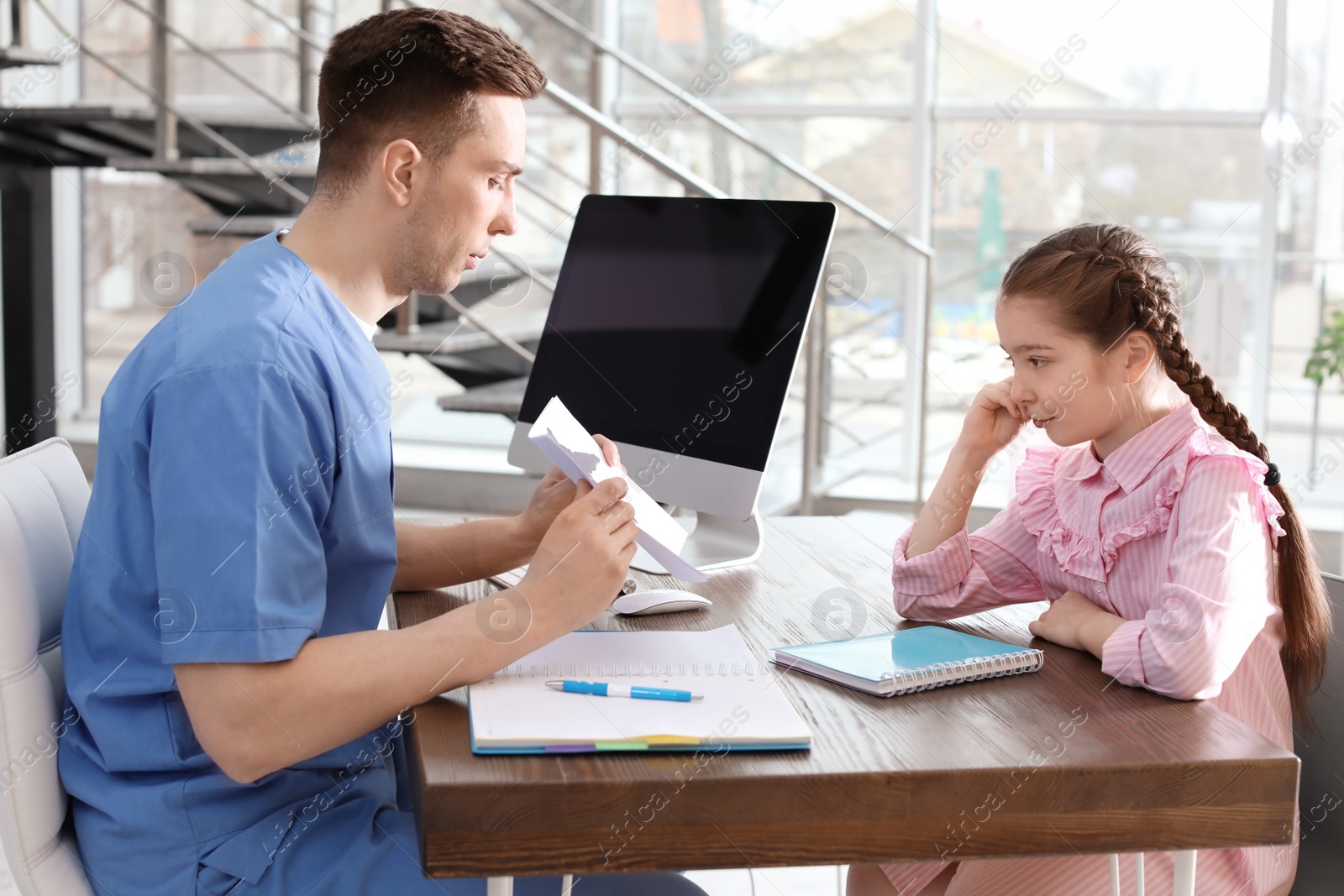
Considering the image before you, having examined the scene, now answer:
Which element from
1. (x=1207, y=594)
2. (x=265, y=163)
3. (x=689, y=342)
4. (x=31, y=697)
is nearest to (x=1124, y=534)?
(x=1207, y=594)

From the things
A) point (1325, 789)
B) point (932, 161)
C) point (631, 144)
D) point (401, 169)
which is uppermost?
point (932, 161)

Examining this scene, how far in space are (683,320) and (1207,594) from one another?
716 mm

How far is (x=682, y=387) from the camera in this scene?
1.47 metres

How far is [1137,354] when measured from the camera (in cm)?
119

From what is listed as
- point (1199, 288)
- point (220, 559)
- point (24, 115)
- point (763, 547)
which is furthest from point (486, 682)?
point (1199, 288)

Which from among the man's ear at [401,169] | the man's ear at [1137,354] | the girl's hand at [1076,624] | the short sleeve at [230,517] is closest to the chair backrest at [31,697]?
the short sleeve at [230,517]

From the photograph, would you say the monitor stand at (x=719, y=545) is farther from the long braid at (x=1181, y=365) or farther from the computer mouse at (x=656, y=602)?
the long braid at (x=1181, y=365)

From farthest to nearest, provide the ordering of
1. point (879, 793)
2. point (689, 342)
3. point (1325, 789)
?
point (689, 342) < point (1325, 789) < point (879, 793)

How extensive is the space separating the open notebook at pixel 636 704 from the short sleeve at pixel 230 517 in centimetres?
16

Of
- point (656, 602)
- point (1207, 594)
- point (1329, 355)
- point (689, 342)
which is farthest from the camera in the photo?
point (1329, 355)

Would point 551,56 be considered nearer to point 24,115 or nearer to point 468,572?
point 24,115

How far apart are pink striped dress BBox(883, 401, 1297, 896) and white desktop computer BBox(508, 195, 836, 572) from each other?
250 millimetres

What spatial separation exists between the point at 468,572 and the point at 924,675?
56 cm

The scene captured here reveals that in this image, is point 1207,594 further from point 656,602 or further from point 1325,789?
point 656,602
